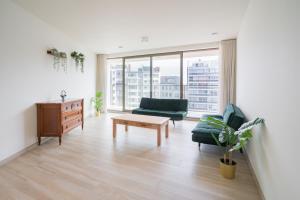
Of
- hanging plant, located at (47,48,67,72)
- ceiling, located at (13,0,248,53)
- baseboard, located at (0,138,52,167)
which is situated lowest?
baseboard, located at (0,138,52,167)

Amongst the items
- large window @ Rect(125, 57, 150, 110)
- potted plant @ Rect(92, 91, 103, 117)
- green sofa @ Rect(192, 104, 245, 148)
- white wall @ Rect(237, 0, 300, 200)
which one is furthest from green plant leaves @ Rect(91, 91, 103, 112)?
white wall @ Rect(237, 0, 300, 200)

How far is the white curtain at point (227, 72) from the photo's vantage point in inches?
171

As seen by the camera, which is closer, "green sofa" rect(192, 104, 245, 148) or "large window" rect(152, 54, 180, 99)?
"green sofa" rect(192, 104, 245, 148)

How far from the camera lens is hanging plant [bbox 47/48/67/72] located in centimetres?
348

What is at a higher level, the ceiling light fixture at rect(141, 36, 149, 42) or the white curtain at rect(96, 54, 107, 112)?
the ceiling light fixture at rect(141, 36, 149, 42)

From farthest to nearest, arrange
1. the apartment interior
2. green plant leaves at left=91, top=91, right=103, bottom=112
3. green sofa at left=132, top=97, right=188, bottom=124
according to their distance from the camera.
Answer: green plant leaves at left=91, top=91, right=103, bottom=112 → green sofa at left=132, top=97, right=188, bottom=124 → the apartment interior

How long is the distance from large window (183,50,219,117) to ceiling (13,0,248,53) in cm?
78

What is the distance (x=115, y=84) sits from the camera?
21.9ft

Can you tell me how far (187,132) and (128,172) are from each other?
7.44 feet

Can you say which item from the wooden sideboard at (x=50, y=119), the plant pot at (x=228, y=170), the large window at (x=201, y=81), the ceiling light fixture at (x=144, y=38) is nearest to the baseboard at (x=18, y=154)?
the wooden sideboard at (x=50, y=119)

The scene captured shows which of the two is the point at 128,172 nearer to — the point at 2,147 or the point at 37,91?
the point at 2,147

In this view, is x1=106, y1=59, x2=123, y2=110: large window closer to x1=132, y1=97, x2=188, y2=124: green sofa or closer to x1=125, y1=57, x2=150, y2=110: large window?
x1=125, y1=57, x2=150, y2=110: large window

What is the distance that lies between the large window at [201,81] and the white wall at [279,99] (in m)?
3.21

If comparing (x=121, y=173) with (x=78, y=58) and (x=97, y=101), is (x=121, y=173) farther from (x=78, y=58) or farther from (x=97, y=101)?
(x=97, y=101)
